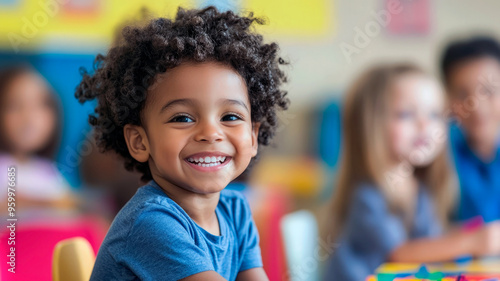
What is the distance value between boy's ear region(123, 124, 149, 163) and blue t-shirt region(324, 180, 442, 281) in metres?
1.02

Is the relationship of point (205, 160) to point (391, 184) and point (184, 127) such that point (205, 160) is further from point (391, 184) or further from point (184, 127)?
point (391, 184)

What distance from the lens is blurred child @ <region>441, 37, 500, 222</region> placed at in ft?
6.99

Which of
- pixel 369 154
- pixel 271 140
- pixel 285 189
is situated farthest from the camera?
pixel 285 189

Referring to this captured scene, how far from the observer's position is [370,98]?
1831 mm

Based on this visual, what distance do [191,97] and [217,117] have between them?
0.12ft

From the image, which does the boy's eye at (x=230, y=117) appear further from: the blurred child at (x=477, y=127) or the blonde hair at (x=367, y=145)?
the blurred child at (x=477, y=127)

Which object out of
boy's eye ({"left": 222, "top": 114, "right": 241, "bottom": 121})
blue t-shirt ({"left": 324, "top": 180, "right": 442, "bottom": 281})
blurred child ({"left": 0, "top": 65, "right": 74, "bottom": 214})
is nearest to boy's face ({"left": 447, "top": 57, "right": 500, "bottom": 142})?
blue t-shirt ({"left": 324, "top": 180, "right": 442, "bottom": 281})

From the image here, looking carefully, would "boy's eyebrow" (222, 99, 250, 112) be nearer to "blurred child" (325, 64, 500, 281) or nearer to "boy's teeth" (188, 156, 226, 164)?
"boy's teeth" (188, 156, 226, 164)

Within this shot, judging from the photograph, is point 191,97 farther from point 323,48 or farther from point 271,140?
point 323,48

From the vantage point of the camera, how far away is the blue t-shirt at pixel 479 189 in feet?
6.96

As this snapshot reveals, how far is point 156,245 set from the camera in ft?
2.02

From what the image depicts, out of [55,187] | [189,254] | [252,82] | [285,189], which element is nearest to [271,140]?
[252,82]

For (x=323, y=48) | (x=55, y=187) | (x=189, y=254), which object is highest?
(x=323, y=48)

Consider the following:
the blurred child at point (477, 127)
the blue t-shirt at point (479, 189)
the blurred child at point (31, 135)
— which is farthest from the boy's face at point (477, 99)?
the blurred child at point (31, 135)
